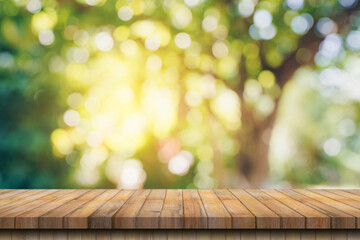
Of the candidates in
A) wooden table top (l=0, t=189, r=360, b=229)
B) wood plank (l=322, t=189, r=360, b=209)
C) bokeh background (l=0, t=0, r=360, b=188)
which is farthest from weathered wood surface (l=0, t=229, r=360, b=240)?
bokeh background (l=0, t=0, r=360, b=188)

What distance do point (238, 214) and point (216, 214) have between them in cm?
10

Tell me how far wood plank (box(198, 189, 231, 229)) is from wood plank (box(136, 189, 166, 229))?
0.73 feet

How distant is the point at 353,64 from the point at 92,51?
2109 mm

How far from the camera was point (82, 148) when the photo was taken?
3.68m

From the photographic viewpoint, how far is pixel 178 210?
2100 millimetres

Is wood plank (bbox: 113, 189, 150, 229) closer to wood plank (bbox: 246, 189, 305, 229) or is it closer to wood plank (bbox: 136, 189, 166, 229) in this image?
wood plank (bbox: 136, 189, 166, 229)

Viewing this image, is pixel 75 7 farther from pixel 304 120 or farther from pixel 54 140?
pixel 304 120

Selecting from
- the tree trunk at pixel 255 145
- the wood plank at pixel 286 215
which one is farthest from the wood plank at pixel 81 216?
the tree trunk at pixel 255 145

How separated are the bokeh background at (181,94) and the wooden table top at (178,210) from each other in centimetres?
102

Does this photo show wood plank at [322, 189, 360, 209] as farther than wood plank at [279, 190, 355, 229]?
Yes

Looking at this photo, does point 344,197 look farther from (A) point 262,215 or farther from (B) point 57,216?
(B) point 57,216

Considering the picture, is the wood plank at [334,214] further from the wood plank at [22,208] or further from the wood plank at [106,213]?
the wood plank at [22,208]

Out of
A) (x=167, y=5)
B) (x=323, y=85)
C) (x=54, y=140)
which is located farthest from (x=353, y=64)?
(x=54, y=140)

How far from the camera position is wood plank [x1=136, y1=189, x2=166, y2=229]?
193cm
